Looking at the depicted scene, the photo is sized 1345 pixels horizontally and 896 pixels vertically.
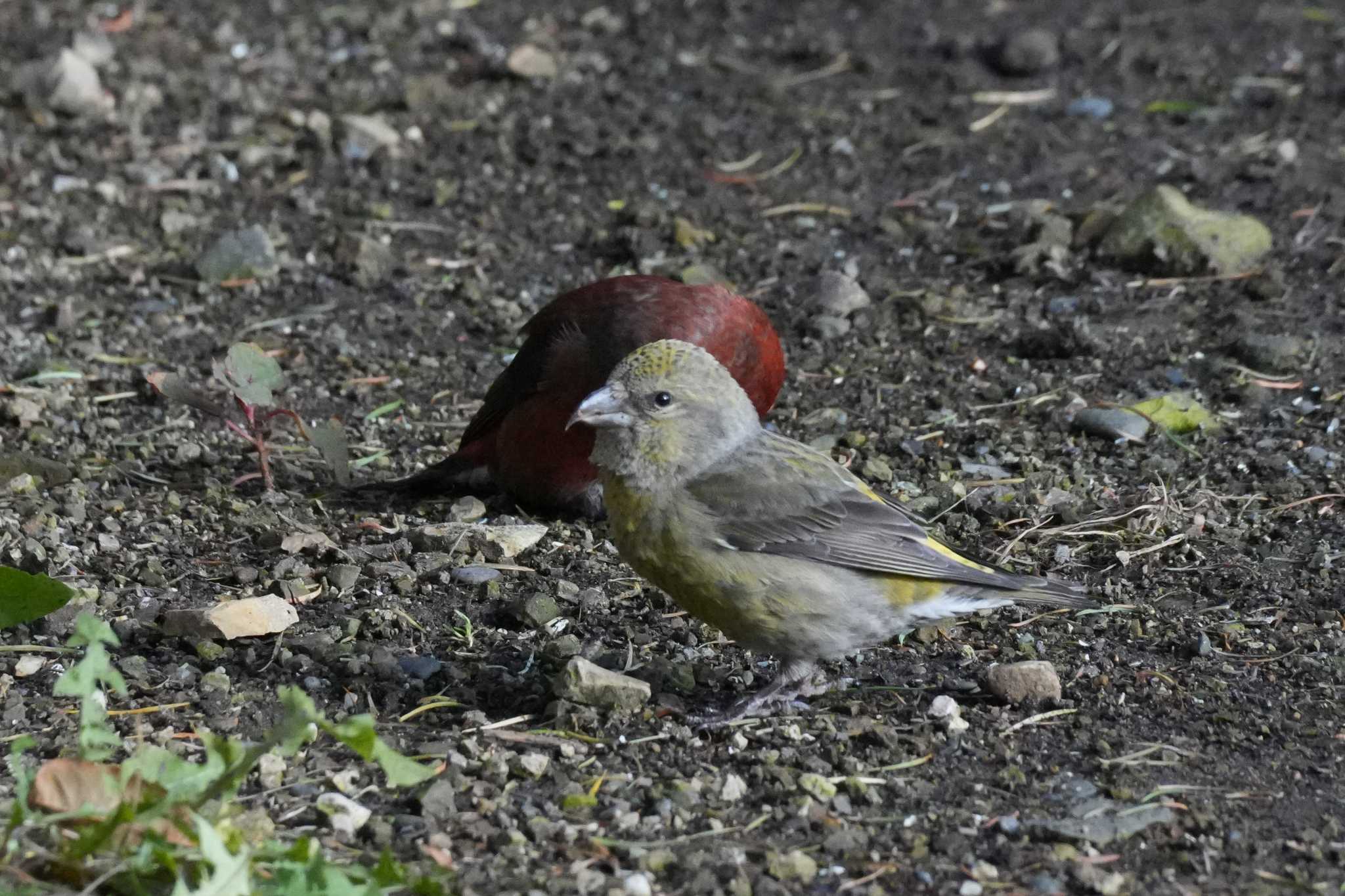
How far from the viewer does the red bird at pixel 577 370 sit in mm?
5305

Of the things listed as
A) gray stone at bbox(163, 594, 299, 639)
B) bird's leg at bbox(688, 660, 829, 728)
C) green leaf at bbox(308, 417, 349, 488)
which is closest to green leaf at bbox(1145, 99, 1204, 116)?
green leaf at bbox(308, 417, 349, 488)

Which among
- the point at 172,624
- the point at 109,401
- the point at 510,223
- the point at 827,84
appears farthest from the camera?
the point at 827,84

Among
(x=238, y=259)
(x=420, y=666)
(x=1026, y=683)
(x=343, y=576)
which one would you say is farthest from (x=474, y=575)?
(x=238, y=259)

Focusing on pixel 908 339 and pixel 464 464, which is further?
pixel 908 339

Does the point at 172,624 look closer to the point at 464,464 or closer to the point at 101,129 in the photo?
the point at 464,464

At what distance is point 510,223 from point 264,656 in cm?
365

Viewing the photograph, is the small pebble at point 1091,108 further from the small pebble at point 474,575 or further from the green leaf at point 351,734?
the green leaf at point 351,734

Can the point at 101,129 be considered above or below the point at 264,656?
above

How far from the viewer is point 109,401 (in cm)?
611

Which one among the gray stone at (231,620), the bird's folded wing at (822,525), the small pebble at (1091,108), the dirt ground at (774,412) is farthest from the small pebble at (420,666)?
the small pebble at (1091,108)

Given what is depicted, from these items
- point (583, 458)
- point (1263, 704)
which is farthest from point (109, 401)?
point (1263, 704)

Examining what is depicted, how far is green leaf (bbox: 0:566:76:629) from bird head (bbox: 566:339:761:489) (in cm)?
139

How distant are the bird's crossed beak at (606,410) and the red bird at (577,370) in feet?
3.36

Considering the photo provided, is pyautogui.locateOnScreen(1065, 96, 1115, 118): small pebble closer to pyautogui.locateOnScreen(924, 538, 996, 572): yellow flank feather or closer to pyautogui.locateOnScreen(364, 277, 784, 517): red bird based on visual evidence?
pyautogui.locateOnScreen(364, 277, 784, 517): red bird
